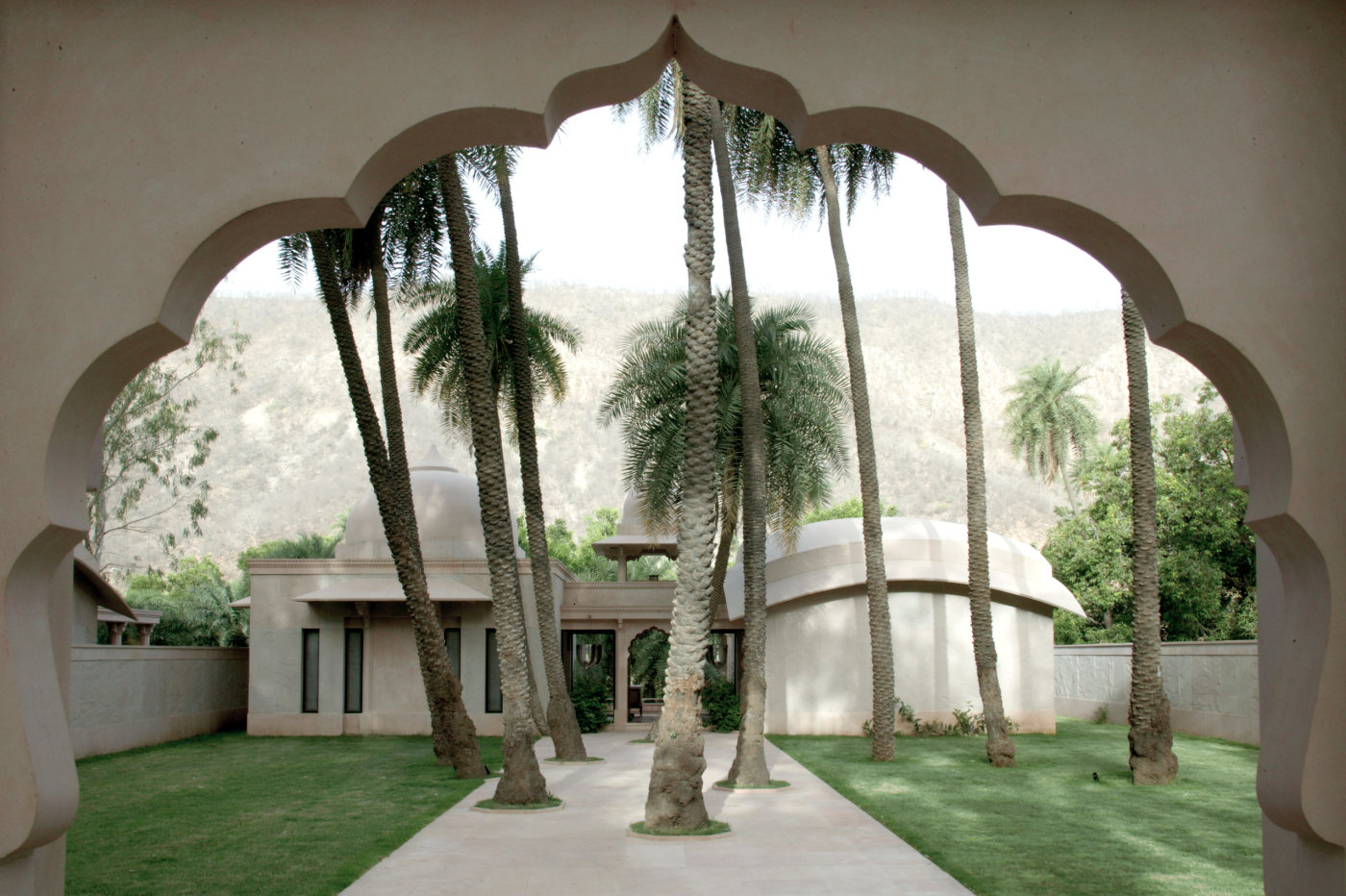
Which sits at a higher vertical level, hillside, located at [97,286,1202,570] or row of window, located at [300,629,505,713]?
hillside, located at [97,286,1202,570]

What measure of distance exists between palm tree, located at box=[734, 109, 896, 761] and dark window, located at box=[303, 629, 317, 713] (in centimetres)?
1329

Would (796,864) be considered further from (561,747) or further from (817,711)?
(817,711)

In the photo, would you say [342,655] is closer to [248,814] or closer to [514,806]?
[248,814]

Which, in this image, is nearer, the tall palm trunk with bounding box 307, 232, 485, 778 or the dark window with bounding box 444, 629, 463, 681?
the tall palm trunk with bounding box 307, 232, 485, 778

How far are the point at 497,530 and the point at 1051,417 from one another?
49.8 metres

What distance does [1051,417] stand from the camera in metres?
60.7

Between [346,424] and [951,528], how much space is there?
4409 inches

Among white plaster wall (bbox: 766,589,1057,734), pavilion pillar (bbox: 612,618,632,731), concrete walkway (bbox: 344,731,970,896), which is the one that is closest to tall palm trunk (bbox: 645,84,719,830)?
concrete walkway (bbox: 344,731,970,896)

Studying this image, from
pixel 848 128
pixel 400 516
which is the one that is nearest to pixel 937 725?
pixel 400 516

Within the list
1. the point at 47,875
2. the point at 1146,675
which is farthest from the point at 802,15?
the point at 1146,675

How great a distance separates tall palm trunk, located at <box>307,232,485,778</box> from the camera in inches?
722

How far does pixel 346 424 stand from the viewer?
132 metres

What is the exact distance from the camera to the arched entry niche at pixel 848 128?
4203 millimetres

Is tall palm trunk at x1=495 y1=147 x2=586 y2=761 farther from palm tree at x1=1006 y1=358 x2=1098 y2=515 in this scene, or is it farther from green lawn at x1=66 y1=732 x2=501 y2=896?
palm tree at x1=1006 y1=358 x2=1098 y2=515
